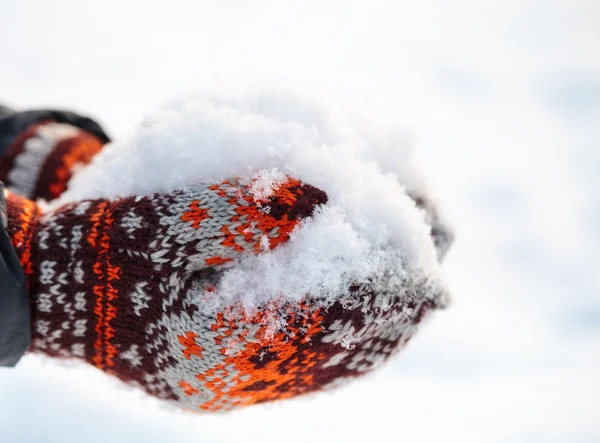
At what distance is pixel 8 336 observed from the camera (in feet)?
2.18

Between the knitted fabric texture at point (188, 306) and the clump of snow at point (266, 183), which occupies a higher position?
the clump of snow at point (266, 183)

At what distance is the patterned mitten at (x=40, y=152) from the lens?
993 mm

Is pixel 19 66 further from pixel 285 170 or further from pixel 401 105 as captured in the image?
pixel 285 170

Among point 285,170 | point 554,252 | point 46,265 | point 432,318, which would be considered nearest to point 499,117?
point 554,252

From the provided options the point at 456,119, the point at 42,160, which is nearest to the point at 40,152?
the point at 42,160

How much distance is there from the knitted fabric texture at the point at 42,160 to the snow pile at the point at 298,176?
0.99 feet

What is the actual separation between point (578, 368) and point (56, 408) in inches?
40.0

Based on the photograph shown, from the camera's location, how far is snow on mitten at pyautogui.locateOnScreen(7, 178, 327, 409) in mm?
567

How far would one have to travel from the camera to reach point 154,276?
0.60m

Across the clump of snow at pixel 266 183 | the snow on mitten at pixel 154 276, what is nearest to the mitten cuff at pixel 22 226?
the snow on mitten at pixel 154 276

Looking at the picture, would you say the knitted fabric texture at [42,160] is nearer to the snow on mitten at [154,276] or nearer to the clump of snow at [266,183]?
the snow on mitten at [154,276]

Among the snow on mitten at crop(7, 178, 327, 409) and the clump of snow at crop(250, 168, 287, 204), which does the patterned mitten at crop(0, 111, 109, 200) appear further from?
the clump of snow at crop(250, 168, 287, 204)

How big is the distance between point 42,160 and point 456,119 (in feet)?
3.36

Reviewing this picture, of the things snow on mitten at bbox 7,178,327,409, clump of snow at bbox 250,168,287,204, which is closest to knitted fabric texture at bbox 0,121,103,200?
snow on mitten at bbox 7,178,327,409
